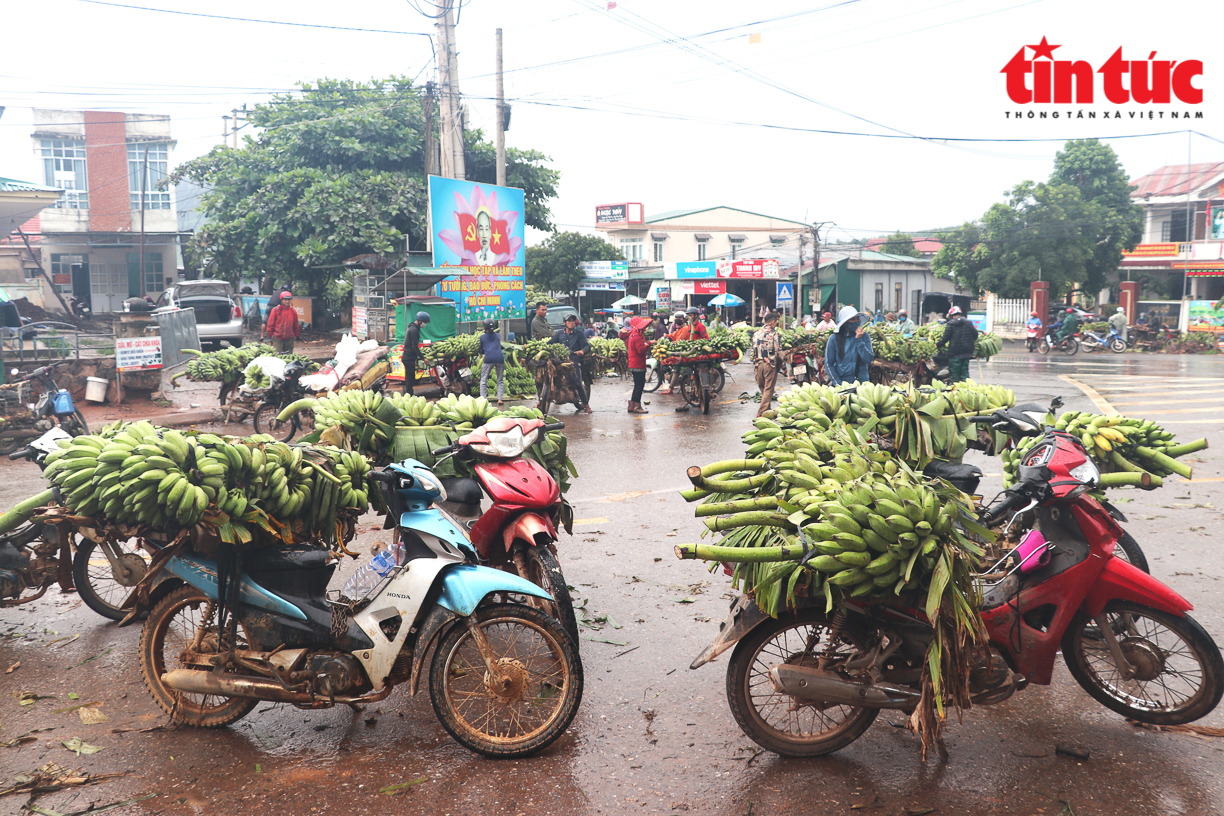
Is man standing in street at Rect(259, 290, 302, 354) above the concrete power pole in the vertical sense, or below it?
below

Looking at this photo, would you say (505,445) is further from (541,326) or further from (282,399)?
(541,326)

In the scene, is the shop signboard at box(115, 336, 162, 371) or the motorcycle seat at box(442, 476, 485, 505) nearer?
the motorcycle seat at box(442, 476, 485, 505)

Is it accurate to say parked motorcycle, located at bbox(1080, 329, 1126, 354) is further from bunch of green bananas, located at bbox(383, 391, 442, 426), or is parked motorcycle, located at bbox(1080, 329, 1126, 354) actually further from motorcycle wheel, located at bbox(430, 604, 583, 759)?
motorcycle wheel, located at bbox(430, 604, 583, 759)

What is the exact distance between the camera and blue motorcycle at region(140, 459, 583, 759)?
143 inches

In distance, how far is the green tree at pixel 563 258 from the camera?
151ft

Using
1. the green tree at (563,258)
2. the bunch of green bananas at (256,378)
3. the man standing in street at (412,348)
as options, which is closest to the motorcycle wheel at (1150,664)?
the bunch of green bananas at (256,378)

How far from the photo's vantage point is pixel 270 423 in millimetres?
12539

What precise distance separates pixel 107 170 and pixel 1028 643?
42.3m

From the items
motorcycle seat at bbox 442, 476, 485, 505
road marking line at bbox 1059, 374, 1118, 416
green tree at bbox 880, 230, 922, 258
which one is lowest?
road marking line at bbox 1059, 374, 1118, 416

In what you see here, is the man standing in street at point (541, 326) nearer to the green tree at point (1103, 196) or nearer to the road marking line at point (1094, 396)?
the road marking line at point (1094, 396)

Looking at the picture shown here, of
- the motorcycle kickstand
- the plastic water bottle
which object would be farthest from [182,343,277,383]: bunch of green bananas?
the motorcycle kickstand

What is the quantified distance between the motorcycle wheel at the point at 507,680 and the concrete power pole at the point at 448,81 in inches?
671

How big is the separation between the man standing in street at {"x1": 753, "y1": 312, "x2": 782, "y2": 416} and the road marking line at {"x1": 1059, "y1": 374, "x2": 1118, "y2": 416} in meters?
4.93

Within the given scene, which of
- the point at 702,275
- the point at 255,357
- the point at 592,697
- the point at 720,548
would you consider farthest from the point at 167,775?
the point at 702,275
